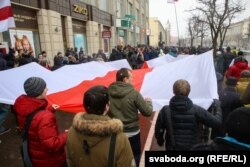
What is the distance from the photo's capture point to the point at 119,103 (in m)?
3.59

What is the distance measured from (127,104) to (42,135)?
1.23 m

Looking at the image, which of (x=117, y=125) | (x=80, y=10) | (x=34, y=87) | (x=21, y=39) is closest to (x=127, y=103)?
(x=34, y=87)

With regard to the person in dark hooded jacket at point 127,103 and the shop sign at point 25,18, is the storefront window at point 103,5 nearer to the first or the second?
the shop sign at point 25,18

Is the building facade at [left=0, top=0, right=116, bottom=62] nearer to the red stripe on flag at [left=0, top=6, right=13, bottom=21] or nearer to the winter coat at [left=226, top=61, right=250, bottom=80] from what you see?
the red stripe on flag at [left=0, top=6, right=13, bottom=21]

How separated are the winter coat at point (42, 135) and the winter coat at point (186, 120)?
1199 mm

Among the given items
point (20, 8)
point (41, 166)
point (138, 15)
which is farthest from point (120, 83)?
point (138, 15)

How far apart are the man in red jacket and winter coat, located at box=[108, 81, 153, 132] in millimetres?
942

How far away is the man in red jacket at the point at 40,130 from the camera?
8.75 feet

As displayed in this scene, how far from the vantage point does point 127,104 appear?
355 centimetres

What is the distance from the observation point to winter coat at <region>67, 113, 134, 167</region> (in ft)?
7.05

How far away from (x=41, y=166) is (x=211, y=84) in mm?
2550

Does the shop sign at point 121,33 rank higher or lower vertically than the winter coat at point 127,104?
higher

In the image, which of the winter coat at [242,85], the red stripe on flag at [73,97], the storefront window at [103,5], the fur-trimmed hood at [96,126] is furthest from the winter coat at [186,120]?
the storefront window at [103,5]

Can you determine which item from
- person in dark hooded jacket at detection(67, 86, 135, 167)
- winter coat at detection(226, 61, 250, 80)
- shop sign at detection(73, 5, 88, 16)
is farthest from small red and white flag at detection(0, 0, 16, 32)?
shop sign at detection(73, 5, 88, 16)
